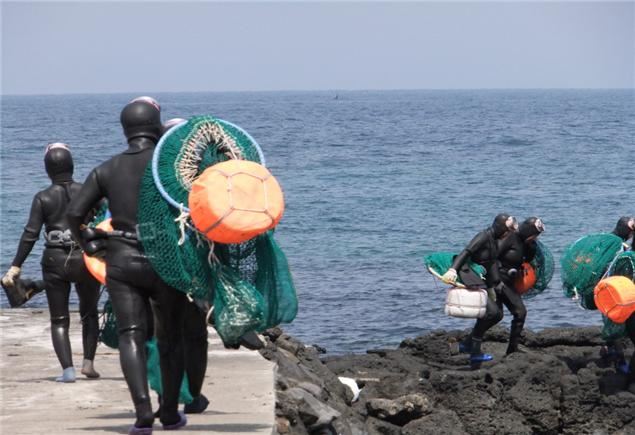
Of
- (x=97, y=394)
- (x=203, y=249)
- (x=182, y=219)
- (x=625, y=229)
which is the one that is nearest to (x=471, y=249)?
(x=625, y=229)

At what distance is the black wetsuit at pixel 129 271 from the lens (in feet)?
26.2

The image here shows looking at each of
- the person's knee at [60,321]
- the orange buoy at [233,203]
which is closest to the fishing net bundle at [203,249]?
the orange buoy at [233,203]

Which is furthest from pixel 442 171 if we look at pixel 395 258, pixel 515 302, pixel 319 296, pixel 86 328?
pixel 86 328

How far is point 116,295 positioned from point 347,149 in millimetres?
54764

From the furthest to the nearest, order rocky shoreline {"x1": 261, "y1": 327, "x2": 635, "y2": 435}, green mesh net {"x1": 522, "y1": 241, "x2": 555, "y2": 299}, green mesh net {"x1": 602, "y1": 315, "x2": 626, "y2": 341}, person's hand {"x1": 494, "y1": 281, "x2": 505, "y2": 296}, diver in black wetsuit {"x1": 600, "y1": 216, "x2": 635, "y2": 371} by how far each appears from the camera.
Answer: green mesh net {"x1": 522, "y1": 241, "x2": 555, "y2": 299}, person's hand {"x1": 494, "y1": 281, "x2": 505, "y2": 296}, diver in black wetsuit {"x1": 600, "y1": 216, "x2": 635, "y2": 371}, green mesh net {"x1": 602, "y1": 315, "x2": 626, "y2": 341}, rocky shoreline {"x1": 261, "y1": 327, "x2": 635, "y2": 435}

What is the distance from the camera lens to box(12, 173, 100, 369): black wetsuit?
1052cm

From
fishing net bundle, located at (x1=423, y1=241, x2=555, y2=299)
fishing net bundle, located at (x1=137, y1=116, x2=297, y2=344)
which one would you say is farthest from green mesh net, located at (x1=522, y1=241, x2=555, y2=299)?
fishing net bundle, located at (x1=137, y1=116, x2=297, y2=344)

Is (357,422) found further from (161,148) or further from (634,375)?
(161,148)

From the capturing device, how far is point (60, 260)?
10555 millimetres

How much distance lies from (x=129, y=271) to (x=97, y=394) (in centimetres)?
232

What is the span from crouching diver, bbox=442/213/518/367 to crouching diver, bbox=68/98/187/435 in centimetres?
610

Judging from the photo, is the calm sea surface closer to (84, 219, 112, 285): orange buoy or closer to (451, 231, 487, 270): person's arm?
(451, 231, 487, 270): person's arm

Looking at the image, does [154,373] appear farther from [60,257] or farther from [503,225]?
[503,225]

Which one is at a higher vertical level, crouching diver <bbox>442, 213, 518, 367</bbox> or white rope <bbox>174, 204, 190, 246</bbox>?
white rope <bbox>174, 204, 190, 246</bbox>
